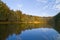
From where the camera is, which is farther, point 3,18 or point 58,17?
point 58,17

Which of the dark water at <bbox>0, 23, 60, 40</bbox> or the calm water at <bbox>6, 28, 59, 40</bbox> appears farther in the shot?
the dark water at <bbox>0, 23, 60, 40</bbox>

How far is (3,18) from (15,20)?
1141 inches

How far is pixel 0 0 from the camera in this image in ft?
358

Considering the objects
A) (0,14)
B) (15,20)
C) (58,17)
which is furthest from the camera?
(58,17)

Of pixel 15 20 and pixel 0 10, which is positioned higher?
pixel 0 10

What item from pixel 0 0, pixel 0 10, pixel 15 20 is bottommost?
pixel 15 20

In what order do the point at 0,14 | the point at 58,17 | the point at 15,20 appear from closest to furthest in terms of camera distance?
the point at 0,14, the point at 15,20, the point at 58,17

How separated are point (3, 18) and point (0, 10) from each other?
5.82 m

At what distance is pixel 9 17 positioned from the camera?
11050 cm

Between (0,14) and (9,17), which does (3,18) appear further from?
(9,17)

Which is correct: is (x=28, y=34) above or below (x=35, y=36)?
below

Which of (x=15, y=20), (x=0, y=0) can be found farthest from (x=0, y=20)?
(x=15, y=20)

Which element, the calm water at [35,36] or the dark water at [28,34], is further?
the dark water at [28,34]

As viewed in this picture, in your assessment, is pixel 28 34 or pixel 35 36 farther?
pixel 28 34
